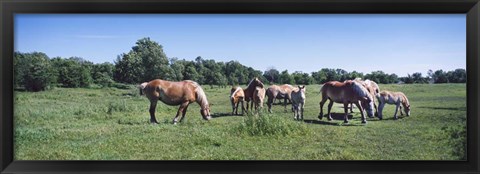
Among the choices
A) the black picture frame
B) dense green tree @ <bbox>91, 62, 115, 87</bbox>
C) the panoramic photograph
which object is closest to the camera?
the black picture frame

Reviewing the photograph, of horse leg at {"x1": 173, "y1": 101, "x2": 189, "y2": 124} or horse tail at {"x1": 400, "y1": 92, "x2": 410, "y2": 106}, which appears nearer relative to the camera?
horse tail at {"x1": 400, "y1": 92, "x2": 410, "y2": 106}

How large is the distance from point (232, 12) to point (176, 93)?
88 cm

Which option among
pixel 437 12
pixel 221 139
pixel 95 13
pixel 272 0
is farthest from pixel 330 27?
pixel 95 13

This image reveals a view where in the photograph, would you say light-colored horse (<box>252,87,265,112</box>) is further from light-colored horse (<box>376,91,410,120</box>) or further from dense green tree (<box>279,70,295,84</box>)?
light-colored horse (<box>376,91,410,120</box>)

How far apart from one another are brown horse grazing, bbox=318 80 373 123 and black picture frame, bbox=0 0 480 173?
51 centimetres

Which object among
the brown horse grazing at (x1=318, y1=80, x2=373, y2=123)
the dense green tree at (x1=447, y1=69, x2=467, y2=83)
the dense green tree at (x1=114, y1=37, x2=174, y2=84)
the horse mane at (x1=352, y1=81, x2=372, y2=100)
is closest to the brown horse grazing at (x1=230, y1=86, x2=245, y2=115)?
the dense green tree at (x1=114, y1=37, x2=174, y2=84)

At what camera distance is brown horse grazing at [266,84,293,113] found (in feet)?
15.7

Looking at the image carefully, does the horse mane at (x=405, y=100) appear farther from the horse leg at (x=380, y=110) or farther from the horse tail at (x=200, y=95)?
the horse tail at (x=200, y=95)

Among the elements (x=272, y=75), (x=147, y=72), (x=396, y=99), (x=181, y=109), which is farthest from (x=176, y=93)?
(x=396, y=99)

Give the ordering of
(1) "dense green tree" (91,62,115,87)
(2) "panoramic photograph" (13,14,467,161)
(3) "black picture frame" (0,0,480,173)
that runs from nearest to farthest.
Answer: (3) "black picture frame" (0,0,480,173)
(2) "panoramic photograph" (13,14,467,161)
(1) "dense green tree" (91,62,115,87)

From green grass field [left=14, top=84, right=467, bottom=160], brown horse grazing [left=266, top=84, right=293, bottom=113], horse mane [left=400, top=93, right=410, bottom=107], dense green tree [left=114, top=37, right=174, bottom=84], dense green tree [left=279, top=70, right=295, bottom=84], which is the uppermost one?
dense green tree [left=114, top=37, right=174, bottom=84]

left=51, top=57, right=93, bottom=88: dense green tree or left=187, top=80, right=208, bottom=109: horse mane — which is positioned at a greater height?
left=51, top=57, right=93, bottom=88: dense green tree

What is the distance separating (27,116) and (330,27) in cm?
269

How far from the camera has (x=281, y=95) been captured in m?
4.79
